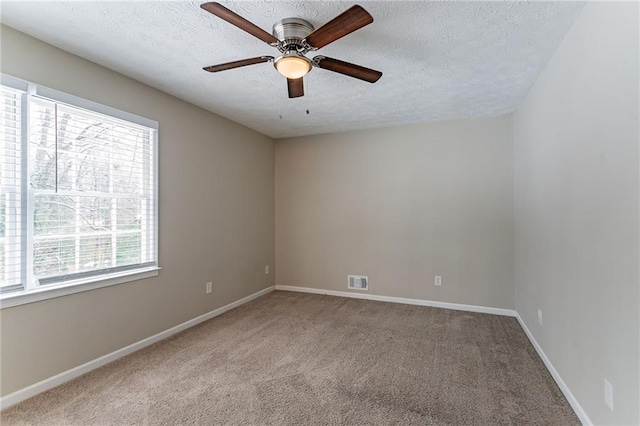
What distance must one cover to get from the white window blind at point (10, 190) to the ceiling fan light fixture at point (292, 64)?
1.82 metres

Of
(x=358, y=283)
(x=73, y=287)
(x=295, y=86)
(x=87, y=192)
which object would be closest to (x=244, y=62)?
(x=295, y=86)

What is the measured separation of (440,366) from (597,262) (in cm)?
141

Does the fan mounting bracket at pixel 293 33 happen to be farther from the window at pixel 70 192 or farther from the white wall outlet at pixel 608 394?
the white wall outlet at pixel 608 394

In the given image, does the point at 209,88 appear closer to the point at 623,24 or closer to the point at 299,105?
the point at 299,105

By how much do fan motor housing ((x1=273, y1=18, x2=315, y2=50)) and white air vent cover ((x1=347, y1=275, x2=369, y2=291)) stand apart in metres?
3.39

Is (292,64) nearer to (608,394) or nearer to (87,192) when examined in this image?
(87,192)

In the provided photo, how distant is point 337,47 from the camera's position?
2260 mm

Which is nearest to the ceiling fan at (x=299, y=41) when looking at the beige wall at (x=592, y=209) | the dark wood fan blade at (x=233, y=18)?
the dark wood fan blade at (x=233, y=18)

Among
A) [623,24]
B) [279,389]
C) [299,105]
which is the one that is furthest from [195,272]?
[623,24]

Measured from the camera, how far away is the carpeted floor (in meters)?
1.93

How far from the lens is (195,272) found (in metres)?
3.49

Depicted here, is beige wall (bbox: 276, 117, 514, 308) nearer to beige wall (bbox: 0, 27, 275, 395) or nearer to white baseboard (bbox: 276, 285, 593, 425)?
white baseboard (bbox: 276, 285, 593, 425)

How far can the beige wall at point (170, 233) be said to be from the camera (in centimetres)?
214

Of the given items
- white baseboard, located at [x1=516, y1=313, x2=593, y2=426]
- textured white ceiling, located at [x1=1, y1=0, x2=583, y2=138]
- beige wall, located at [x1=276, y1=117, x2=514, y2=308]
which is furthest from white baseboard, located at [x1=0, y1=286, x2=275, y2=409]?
white baseboard, located at [x1=516, y1=313, x2=593, y2=426]
